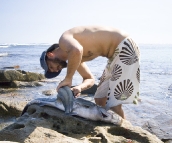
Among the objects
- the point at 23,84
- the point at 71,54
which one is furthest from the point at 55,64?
the point at 23,84

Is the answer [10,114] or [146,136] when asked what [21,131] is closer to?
[146,136]

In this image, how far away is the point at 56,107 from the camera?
326cm

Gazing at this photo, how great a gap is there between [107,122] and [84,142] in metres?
0.81

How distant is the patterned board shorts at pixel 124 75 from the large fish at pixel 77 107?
0.26 m

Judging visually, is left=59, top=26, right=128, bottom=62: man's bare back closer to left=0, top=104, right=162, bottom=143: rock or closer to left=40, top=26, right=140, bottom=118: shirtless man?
left=40, top=26, right=140, bottom=118: shirtless man

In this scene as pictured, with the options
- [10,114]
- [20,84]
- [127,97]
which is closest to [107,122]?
[127,97]

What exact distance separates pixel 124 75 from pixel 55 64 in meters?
1.00

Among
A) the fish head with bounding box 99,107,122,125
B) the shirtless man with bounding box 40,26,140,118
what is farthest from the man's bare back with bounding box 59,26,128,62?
the fish head with bounding box 99,107,122,125

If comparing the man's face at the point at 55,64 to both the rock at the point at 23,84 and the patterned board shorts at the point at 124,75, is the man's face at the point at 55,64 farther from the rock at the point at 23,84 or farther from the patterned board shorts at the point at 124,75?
the rock at the point at 23,84

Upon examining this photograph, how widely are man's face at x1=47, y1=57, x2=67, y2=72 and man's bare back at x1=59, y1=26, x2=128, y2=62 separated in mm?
373

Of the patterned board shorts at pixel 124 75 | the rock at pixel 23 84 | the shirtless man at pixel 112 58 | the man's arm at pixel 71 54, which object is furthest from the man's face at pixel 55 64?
the rock at pixel 23 84

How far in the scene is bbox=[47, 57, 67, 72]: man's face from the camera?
3.46 metres

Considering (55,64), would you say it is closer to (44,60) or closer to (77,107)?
(44,60)

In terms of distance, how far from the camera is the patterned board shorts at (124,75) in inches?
142
